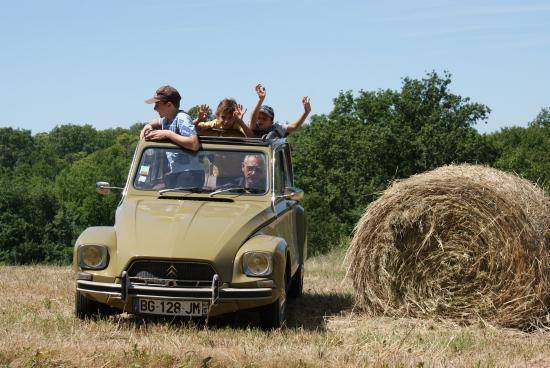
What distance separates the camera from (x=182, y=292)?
23.7ft

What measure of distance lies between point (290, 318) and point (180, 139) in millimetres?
2068

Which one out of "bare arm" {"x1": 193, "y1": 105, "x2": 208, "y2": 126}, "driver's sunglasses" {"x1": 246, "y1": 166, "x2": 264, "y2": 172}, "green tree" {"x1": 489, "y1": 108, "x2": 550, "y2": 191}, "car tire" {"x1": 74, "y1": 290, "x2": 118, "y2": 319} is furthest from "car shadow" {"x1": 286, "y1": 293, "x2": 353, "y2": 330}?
"green tree" {"x1": 489, "y1": 108, "x2": 550, "y2": 191}

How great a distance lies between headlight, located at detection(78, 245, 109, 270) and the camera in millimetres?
7445

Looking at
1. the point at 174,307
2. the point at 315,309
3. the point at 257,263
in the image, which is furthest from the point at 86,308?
the point at 315,309

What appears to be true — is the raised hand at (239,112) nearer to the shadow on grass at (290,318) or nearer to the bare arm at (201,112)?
the bare arm at (201,112)

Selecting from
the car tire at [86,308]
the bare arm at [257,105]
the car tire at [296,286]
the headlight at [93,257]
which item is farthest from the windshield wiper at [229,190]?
the car tire at [296,286]

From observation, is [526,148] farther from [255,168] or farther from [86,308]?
[86,308]

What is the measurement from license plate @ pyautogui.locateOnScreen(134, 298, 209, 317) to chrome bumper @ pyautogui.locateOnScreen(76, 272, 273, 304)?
5cm

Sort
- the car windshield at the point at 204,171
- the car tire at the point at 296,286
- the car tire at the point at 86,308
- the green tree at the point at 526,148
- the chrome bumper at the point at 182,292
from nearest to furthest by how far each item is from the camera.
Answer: the chrome bumper at the point at 182,292 < the car tire at the point at 86,308 < the car windshield at the point at 204,171 < the car tire at the point at 296,286 < the green tree at the point at 526,148

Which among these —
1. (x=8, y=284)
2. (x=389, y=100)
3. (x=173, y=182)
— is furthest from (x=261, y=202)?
(x=389, y=100)

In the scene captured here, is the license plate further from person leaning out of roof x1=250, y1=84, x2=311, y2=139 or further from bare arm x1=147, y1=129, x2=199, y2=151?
person leaning out of roof x1=250, y1=84, x2=311, y2=139

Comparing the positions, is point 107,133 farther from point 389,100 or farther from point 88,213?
point 389,100

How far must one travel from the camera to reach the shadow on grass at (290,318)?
7.68 m

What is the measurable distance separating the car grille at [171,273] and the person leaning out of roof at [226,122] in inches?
104
